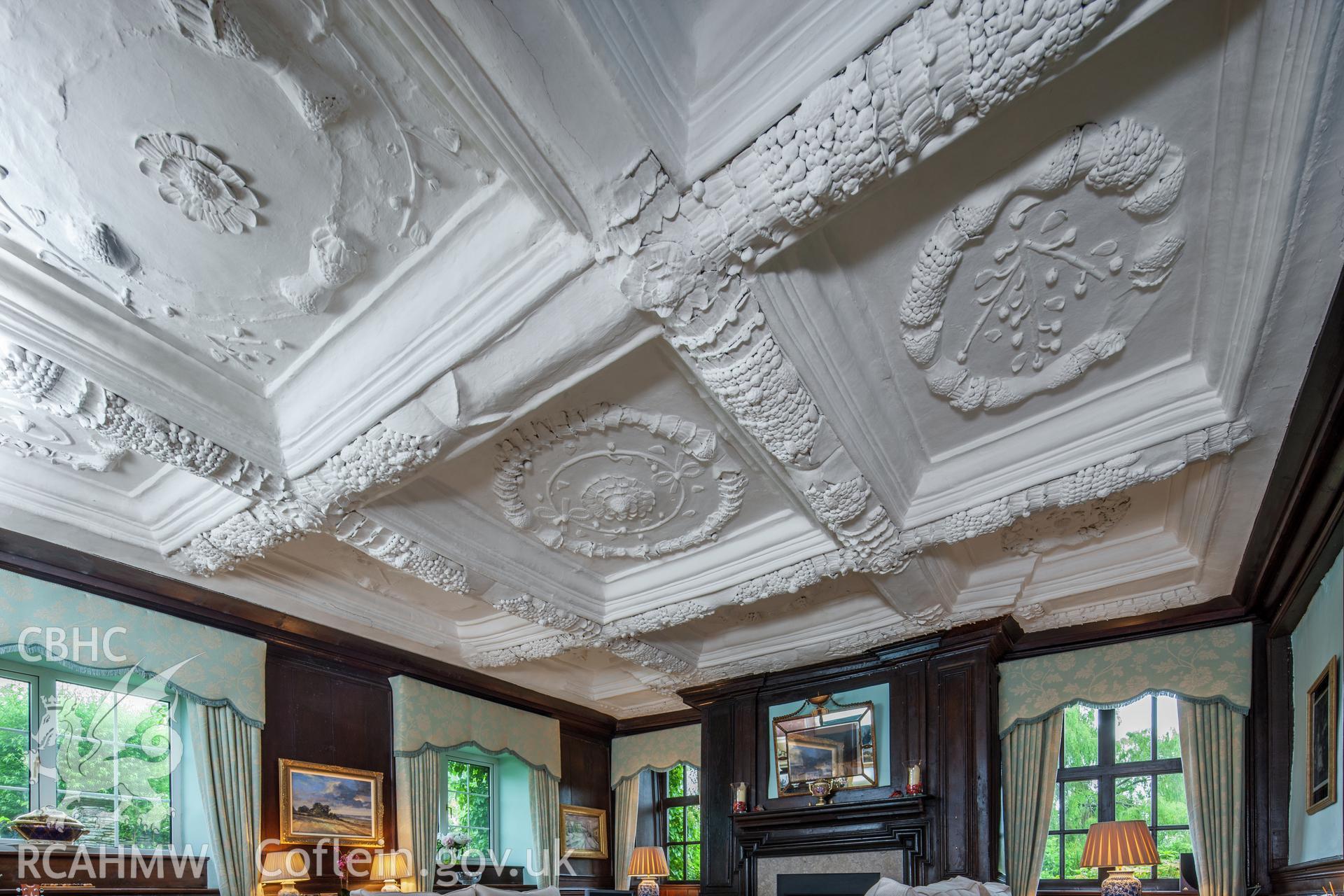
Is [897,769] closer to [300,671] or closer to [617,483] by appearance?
[617,483]

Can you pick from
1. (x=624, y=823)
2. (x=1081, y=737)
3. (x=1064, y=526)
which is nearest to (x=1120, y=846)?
(x=1081, y=737)

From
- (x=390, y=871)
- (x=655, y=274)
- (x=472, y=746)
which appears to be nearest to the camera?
(x=655, y=274)

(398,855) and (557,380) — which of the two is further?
(398,855)

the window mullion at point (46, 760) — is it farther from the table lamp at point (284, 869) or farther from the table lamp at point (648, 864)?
the table lamp at point (648, 864)

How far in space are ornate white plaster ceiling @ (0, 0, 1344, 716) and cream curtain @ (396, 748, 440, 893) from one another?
108 inches

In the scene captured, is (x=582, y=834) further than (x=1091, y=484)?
Yes

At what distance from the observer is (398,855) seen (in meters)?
6.98

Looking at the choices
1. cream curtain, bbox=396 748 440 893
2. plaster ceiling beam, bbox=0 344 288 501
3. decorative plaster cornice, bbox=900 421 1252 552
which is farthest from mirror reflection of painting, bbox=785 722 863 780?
plaster ceiling beam, bbox=0 344 288 501

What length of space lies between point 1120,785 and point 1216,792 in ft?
2.50

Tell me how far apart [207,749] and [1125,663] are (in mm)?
7162

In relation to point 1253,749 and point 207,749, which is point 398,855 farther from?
point 1253,749

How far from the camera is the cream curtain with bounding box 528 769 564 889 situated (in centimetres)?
884

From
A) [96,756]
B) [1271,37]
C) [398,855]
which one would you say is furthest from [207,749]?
[1271,37]

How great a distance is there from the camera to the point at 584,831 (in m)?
9.73
